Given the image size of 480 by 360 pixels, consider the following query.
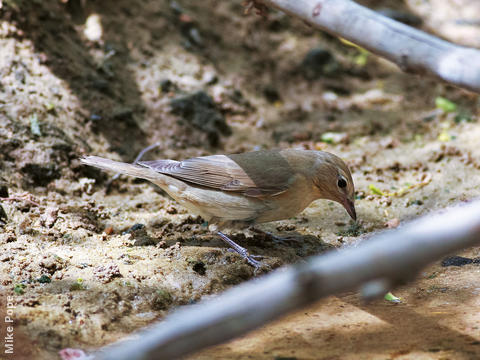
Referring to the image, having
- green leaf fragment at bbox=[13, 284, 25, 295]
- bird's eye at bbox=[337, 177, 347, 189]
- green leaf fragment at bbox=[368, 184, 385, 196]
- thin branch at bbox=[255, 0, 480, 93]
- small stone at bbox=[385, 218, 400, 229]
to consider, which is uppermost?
thin branch at bbox=[255, 0, 480, 93]

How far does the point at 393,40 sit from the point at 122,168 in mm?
2437

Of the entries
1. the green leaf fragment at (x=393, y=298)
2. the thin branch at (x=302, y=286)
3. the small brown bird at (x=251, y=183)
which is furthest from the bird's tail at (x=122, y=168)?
the thin branch at (x=302, y=286)

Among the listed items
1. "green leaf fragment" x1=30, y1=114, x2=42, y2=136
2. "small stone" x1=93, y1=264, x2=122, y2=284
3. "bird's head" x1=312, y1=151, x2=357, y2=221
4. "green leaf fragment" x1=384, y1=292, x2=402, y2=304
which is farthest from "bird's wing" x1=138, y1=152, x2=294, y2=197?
"green leaf fragment" x1=30, y1=114, x2=42, y2=136

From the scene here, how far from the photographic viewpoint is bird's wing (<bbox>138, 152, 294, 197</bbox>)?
4152 mm

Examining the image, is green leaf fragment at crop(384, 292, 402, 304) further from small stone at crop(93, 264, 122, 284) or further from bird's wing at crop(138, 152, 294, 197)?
small stone at crop(93, 264, 122, 284)

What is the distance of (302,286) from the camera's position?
1.85 m

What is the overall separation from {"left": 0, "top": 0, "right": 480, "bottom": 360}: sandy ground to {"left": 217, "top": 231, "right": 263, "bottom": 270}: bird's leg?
0.29ft

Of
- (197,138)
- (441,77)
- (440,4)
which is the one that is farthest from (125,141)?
(440,4)

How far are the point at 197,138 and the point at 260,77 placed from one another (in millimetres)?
1905

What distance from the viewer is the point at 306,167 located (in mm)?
4273

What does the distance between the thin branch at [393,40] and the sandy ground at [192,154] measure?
5.12ft

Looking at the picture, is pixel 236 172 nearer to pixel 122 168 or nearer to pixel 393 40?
pixel 122 168

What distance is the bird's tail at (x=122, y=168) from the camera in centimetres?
428

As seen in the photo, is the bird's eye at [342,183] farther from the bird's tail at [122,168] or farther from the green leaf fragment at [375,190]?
the bird's tail at [122,168]
